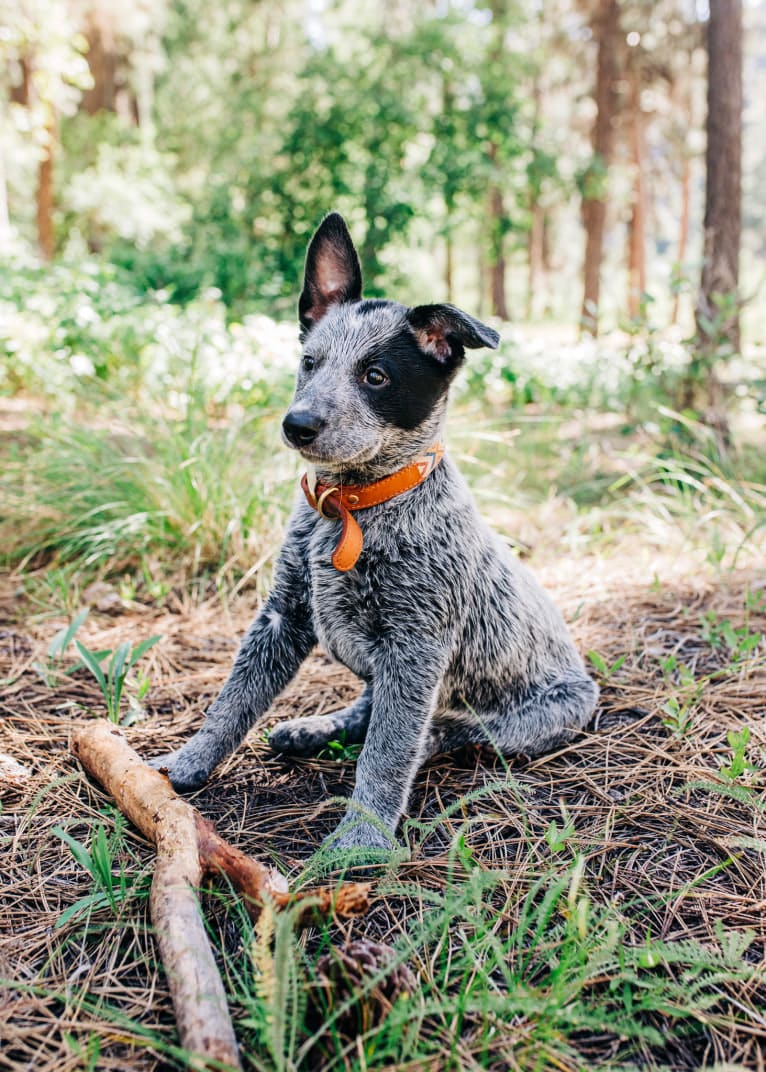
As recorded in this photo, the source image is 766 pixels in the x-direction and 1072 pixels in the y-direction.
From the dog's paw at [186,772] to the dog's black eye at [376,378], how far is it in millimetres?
1181

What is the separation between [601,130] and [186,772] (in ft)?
48.8

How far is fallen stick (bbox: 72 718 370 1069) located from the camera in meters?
1.33

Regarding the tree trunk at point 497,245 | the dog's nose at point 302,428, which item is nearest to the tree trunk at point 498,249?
the tree trunk at point 497,245

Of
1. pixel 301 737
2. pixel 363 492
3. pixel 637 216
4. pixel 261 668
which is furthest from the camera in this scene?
pixel 637 216

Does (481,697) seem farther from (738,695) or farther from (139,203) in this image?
(139,203)

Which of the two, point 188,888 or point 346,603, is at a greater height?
point 346,603

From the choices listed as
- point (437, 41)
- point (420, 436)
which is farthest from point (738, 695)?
point (437, 41)

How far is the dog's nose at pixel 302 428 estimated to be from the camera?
1.98 m

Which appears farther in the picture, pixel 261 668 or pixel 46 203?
pixel 46 203

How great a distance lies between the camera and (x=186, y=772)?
2219mm

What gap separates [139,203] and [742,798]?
16197mm

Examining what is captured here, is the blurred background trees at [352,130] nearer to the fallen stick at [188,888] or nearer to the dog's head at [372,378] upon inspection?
the dog's head at [372,378]

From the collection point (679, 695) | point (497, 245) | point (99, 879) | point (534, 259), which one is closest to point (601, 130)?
point (497, 245)

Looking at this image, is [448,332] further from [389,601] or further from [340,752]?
[340,752]
